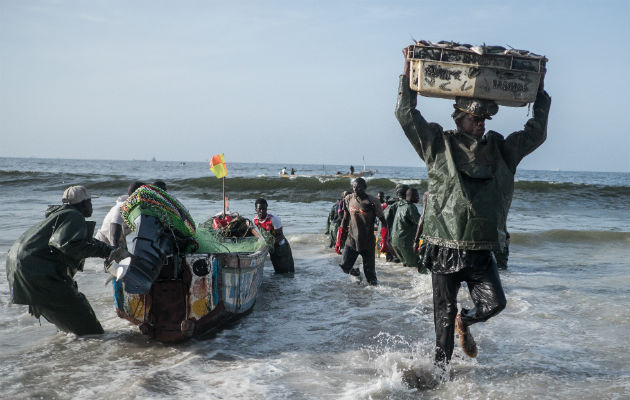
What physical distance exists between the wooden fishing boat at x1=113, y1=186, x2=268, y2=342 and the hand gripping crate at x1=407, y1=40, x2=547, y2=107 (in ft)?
9.08

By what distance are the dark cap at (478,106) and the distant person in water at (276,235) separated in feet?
17.1

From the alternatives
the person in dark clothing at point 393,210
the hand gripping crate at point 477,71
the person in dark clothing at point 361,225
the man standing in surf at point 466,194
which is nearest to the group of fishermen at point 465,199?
the man standing in surf at point 466,194

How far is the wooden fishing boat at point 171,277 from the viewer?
4645mm

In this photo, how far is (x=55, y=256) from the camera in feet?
15.8

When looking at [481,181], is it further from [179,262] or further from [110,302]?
[110,302]

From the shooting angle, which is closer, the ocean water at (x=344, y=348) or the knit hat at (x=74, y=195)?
the ocean water at (x=344, y=348)

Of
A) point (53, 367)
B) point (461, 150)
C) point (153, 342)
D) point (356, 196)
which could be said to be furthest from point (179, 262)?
point (356, 196)

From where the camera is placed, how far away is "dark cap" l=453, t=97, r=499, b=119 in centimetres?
362

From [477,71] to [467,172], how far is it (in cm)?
71

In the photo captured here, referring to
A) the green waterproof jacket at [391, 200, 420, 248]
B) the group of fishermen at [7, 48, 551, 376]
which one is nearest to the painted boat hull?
the group of fishermen at [7, 48, 551, 376]

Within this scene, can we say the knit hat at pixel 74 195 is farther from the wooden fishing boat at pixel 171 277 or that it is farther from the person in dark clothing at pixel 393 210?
the person in dark clothing at pixel 393 210

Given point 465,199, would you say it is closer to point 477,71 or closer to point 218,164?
point 477,71

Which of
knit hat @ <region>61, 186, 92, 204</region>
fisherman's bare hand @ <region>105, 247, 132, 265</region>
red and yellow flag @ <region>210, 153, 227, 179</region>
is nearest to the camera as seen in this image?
fisherman's bare hand @ <region>105, 247, 132, 265</region>

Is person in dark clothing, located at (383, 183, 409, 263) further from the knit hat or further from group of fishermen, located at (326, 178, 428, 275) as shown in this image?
the knit hat
